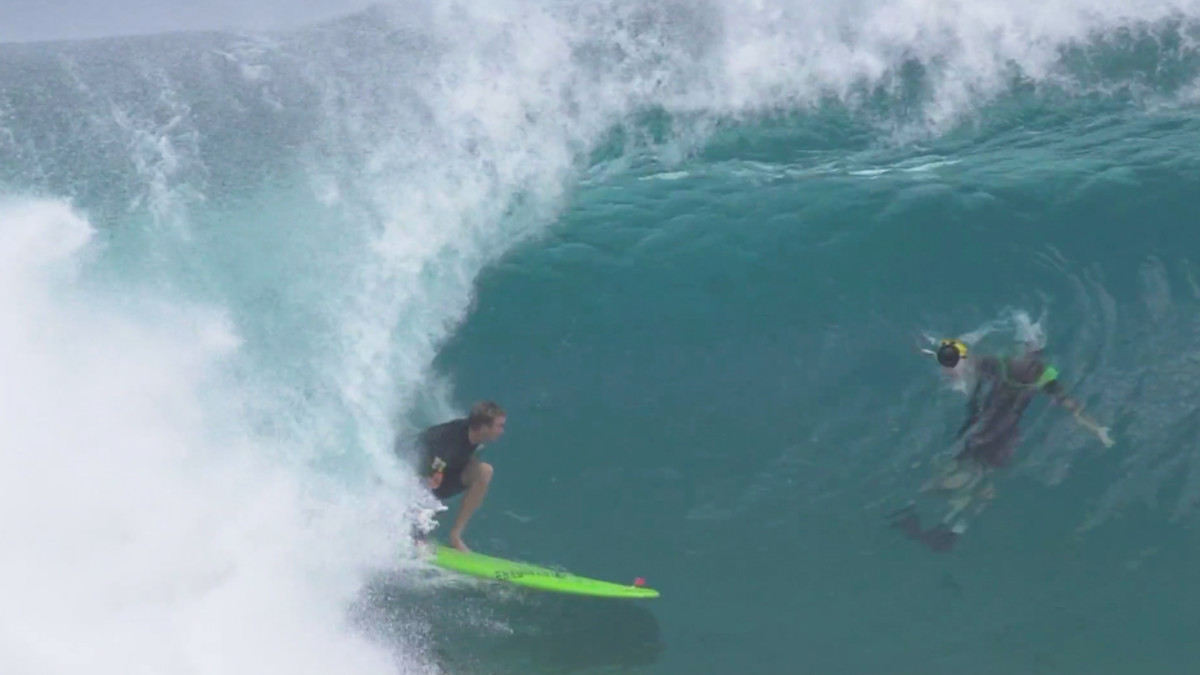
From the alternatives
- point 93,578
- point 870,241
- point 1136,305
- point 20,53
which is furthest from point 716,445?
point 20,53

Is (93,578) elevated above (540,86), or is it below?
below

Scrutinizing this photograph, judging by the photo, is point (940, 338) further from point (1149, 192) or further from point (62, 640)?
point (62, 640)

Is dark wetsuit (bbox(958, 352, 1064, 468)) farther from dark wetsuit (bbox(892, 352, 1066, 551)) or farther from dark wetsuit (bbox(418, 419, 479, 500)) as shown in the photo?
dark wetsuit (bbox(418, 419, 479, 500))

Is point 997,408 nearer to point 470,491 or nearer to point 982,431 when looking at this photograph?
point 982,431

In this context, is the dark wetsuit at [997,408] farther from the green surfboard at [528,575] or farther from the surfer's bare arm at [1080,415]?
the green surfboard at [528,575]

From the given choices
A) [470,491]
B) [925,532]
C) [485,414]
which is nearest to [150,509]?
[470,491]

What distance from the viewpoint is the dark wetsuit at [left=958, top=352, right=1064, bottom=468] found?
7.92 m

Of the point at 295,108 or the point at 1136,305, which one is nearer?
the point at 1136,305

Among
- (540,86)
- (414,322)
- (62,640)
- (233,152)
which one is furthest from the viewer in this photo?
(540,86)

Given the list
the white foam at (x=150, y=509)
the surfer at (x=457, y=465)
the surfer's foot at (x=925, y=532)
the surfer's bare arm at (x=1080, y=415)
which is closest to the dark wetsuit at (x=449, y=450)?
the surfer at (x=457, y=465)

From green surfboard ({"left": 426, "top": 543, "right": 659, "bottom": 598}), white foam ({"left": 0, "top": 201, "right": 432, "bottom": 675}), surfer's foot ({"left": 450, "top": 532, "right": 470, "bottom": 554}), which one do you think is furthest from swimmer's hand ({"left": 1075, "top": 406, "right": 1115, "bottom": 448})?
white foam ({"left": 0, "top": 201, "right": 432, "bottom": 675})

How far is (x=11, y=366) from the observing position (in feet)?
25.9

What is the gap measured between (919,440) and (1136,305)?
2057 millimetres

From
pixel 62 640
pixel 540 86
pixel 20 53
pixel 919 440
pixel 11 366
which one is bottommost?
pixel 919 440
